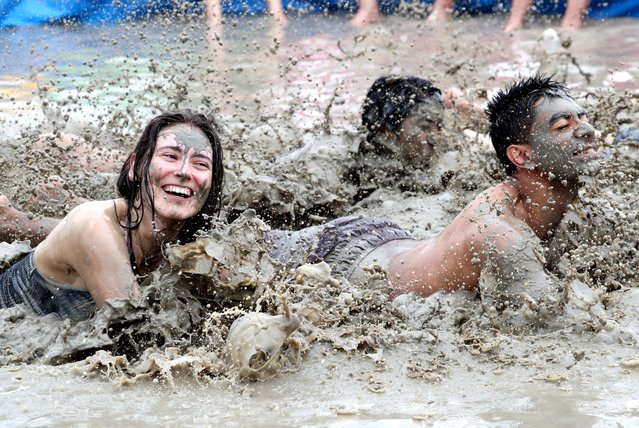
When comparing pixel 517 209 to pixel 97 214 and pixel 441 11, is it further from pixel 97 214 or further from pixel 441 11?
pixel 441 11

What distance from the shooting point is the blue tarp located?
28.0 ft

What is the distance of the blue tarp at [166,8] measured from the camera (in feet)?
28.0

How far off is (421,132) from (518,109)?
2.11m

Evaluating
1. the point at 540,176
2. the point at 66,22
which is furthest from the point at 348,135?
the point at 66,22

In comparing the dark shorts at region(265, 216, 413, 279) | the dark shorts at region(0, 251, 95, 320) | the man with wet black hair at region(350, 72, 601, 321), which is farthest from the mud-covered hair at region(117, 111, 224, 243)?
the man with wet black hair at region(350, 72, 601, 321)

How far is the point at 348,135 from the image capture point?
722 centimetres

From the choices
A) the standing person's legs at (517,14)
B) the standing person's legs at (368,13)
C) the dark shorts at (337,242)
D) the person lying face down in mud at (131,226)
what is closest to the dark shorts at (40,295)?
the person lying face down in mud at (131,226)

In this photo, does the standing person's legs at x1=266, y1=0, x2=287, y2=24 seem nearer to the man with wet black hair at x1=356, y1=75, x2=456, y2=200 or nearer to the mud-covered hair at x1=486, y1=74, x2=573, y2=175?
the man with wet black hair at x1=356, y1=75, x2=456, y2=200

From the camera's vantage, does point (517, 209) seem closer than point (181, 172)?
No

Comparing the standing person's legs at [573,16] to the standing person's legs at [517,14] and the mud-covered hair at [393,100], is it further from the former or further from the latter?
the mud-covered hair at [393,100]

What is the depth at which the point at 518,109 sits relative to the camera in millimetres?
5031

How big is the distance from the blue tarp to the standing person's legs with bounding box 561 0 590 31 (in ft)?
0.37

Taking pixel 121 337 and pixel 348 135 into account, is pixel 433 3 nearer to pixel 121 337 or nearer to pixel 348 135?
pixel 348 135

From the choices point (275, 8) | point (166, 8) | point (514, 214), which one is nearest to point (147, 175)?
point (514, 214)
